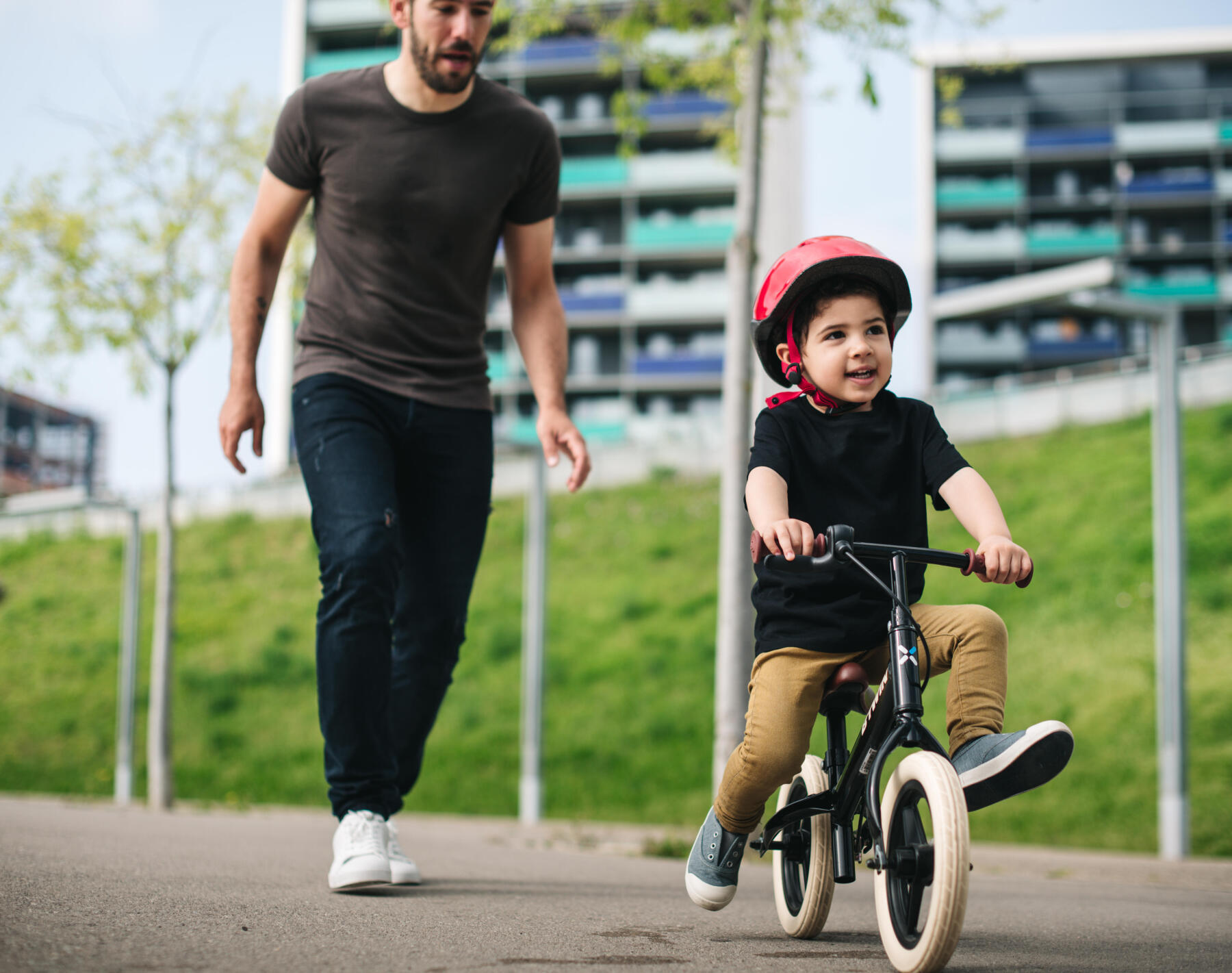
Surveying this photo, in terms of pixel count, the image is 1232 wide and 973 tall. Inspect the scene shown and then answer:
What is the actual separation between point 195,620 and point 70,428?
40.2 m

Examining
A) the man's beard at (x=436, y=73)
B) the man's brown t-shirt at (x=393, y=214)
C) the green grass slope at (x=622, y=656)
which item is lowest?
the green grass slope at (x=622, y=656)

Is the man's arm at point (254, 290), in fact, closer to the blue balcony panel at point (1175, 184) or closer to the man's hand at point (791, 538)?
the man's hand at point (791, 538)

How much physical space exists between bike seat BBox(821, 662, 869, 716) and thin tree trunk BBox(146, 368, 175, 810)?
9285 millimetres

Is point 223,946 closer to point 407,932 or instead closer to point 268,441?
point 407,932

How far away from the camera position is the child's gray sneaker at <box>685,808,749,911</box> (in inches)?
112

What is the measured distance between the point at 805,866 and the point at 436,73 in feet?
7.69

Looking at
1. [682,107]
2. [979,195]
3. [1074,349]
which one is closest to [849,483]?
[682,107]

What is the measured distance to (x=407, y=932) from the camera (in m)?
2.46

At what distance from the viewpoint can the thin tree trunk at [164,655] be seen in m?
10.8

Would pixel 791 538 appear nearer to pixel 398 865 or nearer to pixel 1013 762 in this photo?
pixel 1013 762

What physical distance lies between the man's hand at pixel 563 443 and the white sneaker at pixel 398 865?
1.09 metres

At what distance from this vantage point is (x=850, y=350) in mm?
2742

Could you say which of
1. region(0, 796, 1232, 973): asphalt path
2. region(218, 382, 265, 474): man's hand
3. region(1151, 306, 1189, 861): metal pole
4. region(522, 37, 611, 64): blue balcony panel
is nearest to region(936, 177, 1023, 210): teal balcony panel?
region(522, 37, 611, 64): blue balcony panel

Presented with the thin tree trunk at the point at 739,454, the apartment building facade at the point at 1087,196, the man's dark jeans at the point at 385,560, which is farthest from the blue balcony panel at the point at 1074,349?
the man's dark jeans at the point at 385,560
